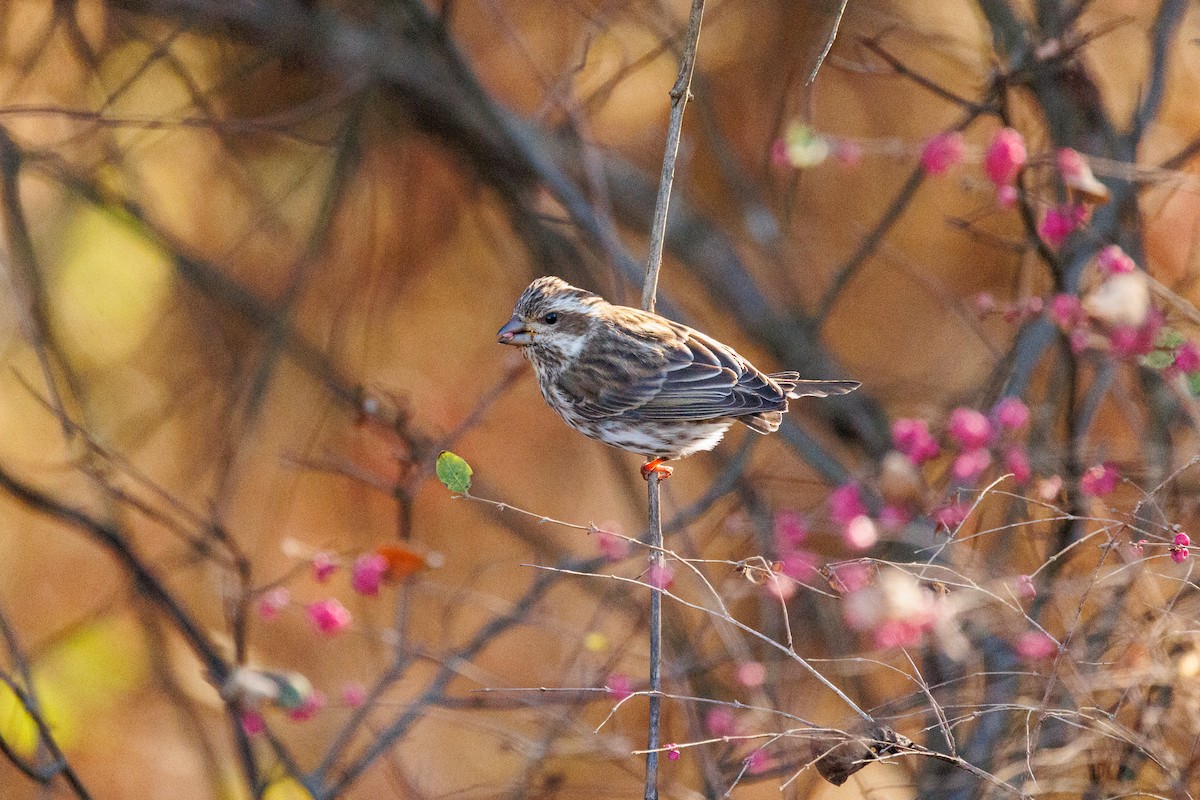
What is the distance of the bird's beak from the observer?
11.5 ft

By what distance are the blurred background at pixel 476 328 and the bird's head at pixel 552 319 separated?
70 cm

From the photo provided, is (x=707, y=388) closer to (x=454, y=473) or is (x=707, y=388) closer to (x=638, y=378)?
(x=638, y=378)

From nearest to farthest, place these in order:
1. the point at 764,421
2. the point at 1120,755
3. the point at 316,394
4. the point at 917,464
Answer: the point at 1120,755 < the point at 764,421 < the point at 917,464 < the point at 316,394

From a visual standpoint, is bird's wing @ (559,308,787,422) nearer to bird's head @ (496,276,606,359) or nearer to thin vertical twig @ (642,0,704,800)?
bird's head @ (496,276,606,359)

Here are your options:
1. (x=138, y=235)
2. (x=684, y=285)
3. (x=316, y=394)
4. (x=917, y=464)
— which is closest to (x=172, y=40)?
(x=138, y=235)

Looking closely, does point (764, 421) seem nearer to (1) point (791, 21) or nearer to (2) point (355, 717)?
(2) point (355, 717)

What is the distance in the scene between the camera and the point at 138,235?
16.9 feet

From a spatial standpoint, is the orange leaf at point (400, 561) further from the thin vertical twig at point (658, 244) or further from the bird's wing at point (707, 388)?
the thin vertical twig at point (658, 244)

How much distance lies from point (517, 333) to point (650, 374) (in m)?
0.48

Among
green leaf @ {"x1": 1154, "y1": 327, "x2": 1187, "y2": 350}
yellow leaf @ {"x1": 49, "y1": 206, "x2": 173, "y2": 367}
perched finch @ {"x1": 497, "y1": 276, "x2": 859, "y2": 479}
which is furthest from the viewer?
yellow leaf @ {"x1": 49, "y1": 206, "x2": 173, "y2": 367}

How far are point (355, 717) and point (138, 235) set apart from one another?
2.46 meters

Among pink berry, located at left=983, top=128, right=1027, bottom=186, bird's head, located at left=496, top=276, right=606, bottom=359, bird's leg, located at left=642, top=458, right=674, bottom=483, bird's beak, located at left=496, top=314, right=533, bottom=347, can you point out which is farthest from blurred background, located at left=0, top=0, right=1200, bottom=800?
bird's leg, located at left=642, top=458, right=674, bottom=483

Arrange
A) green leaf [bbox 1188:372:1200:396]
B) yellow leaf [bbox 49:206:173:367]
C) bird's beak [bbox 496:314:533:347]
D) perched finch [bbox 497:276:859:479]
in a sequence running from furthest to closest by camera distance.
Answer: yellow leaf [bbox 49:206:173:367] → perched finch [bbox 497:276:859:479] → bird's beak [bbox 496:314:533:347] → green leaf [bbox 1188:372:1200:396]

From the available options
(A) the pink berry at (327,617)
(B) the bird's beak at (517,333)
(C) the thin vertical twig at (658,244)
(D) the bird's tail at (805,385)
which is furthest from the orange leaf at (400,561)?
(C) the thin vertical twig at (658,244)
